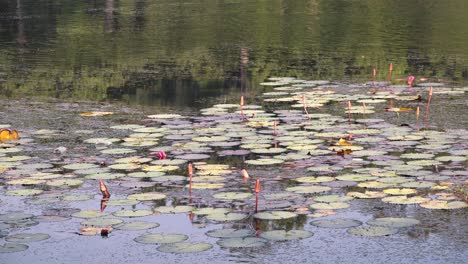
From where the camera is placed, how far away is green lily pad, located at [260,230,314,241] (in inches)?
257

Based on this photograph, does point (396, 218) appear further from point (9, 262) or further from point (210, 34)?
point (210, 34)

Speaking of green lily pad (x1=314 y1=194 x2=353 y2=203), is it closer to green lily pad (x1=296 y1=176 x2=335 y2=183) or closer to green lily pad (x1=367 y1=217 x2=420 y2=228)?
green lily pad (x1=296 y1=176 x2=335 y2=183)

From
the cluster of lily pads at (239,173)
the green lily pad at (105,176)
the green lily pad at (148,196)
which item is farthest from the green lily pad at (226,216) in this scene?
the green lily pad at (105,176)

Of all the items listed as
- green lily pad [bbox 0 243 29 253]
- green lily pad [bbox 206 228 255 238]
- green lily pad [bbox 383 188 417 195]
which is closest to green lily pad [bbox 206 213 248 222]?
green lily pad [bbox 206 228 255 238]

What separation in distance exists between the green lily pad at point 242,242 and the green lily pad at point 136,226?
61 centimetres

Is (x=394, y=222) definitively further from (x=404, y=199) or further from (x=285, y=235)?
(x=285, y=235)

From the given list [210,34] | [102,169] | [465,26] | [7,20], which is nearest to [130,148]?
[102,169]

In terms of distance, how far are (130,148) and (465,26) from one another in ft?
44.2

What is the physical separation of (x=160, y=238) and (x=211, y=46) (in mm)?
11945

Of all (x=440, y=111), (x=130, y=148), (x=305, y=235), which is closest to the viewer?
(x=305, y=235)

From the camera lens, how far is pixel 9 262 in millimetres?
6270

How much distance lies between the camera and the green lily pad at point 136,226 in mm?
6871

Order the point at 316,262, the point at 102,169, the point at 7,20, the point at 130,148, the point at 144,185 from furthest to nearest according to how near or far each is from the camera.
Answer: the point at 7,20 < the point at 130,148 < the point at 102,169 < the point at 144,185 < the point at 316,262

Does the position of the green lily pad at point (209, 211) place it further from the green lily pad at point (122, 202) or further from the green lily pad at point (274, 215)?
the green lily pad at point (122, 202)
